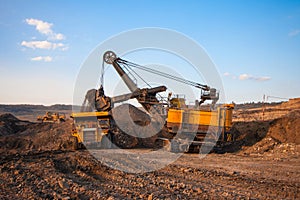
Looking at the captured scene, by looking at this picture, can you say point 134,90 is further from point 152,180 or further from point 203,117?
point 152,180

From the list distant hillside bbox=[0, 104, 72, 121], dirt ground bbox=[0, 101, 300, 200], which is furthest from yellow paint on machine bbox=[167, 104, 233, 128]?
distant hillside bbox=[0, 104, 72, 121]

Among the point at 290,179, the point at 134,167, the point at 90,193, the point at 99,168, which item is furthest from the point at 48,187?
the point at 290,179

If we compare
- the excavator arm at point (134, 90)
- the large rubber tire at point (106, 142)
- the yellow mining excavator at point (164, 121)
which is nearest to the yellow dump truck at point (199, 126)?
the yellow mining excavator at point (164, 121)

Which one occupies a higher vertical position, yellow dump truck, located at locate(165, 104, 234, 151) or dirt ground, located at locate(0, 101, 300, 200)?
yellow dump truck, located at locate(165, 104, 234, 151)

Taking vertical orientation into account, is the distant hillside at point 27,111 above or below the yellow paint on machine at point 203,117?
below

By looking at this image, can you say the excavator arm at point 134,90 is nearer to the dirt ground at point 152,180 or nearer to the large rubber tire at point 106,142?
the large rubber tire at point 106,142

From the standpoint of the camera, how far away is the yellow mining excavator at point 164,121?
14.4 metres

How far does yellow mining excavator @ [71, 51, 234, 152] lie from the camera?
14352 mm

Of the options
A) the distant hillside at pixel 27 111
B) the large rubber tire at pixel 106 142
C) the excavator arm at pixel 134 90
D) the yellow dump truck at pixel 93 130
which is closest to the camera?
the yellow dump truck at pixel 93 130

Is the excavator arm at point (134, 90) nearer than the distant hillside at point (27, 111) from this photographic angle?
Yes

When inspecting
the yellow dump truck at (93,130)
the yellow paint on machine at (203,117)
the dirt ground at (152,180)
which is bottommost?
the dirt ground at (152,180)

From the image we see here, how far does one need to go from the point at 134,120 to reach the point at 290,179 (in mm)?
12072

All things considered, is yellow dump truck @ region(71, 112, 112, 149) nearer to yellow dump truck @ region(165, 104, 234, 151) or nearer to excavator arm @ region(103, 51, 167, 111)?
excavator arm @ region(103, 51, 167, 111)

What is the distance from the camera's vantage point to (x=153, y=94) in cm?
1703
